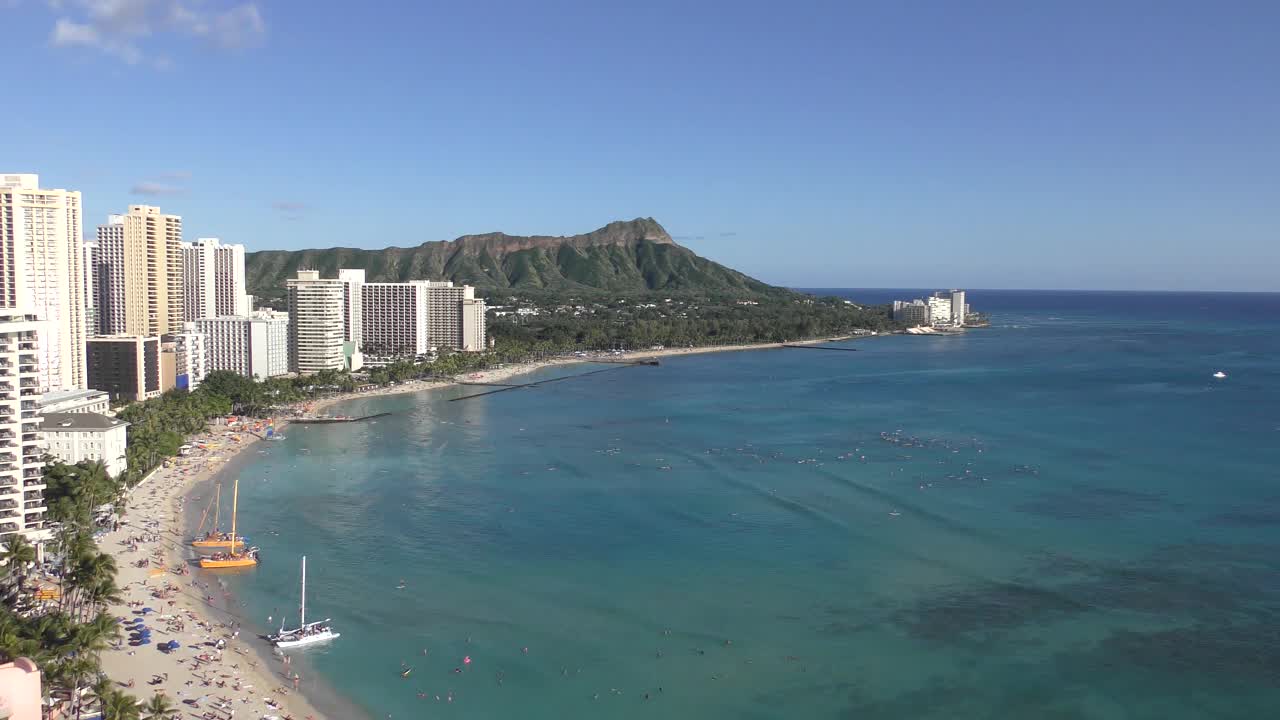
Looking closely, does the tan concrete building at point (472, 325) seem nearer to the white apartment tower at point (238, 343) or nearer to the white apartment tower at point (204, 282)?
the white apartment tower at point (204, 282)

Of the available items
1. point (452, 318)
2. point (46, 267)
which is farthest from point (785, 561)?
point (452, 318)

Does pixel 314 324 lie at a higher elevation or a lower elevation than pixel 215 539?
higher

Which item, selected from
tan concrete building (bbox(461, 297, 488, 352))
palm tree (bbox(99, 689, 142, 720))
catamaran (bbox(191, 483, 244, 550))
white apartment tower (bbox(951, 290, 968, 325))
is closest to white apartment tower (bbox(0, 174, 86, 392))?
catamaran (bbox(191, 483, 244, 550))

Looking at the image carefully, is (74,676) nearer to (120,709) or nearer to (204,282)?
(120,709)

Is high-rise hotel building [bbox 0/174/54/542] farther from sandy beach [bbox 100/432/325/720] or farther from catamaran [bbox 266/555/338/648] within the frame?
catamaran [bbox 266/555/338/648]

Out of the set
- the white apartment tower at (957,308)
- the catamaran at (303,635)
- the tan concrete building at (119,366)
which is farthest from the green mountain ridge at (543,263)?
the catamaran at (303,635)

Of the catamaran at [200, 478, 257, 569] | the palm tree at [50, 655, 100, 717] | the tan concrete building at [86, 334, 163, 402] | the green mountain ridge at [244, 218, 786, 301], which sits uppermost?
the green mountain ridge at [244, 218, 786, 301]
